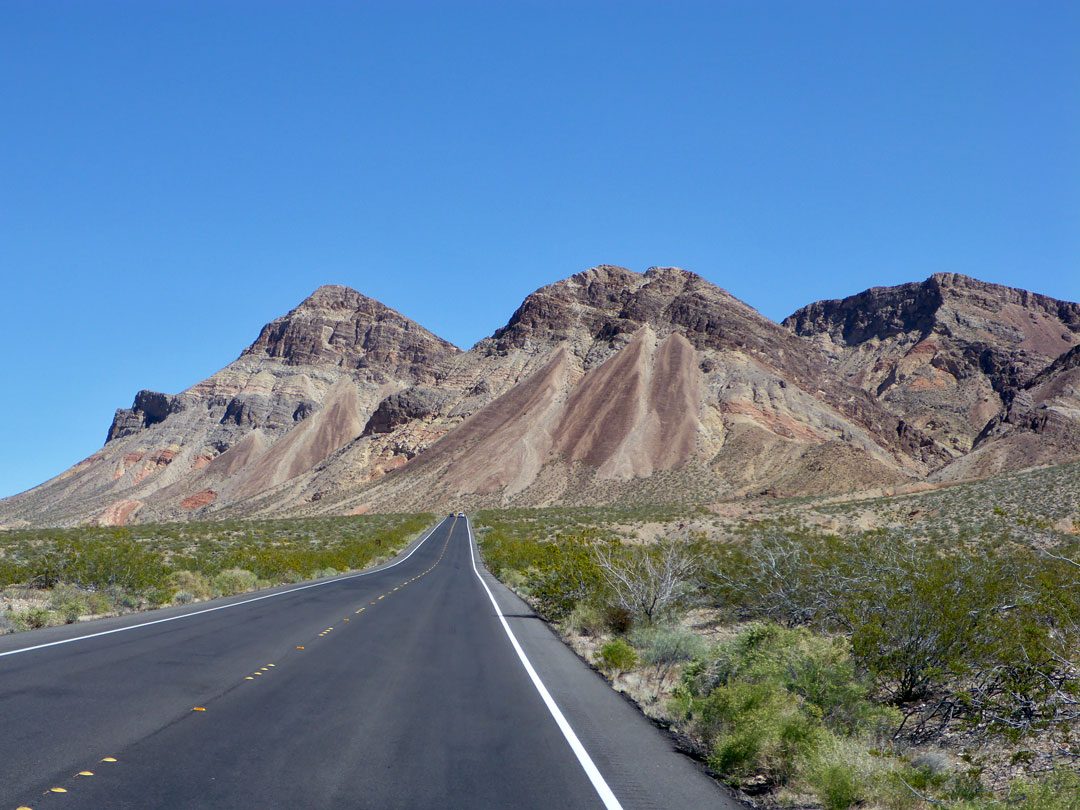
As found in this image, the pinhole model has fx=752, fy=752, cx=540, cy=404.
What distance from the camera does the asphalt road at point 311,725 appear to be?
5176mm

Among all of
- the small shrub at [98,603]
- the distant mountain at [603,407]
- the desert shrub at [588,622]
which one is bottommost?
the desert shrub at [588,622]

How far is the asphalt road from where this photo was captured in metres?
5.18

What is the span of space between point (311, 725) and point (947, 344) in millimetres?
133794

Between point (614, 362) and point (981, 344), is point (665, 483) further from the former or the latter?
point (981, 344)

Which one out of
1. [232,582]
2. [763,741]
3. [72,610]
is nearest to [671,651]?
[763,741]

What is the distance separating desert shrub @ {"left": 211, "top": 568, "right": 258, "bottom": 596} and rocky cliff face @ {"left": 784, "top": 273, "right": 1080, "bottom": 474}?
94.6 meters

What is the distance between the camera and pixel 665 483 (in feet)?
239

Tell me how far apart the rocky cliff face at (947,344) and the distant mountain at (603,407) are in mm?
432

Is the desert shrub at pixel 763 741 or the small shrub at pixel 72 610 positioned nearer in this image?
the desert shrub at pixel 763 741

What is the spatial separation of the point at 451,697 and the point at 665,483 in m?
65.6

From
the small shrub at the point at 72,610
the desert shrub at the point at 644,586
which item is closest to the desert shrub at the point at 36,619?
the small shrub at the point at 72,610

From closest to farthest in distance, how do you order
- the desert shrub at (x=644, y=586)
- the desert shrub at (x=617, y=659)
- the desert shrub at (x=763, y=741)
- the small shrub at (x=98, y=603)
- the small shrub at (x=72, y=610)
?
the desert shrub at (x=763, y=741) < the desert shrub at (x=617, y=659) < the small shrub at (x=72, y=610) < the small shrub at (x=98, y=603) < the desert shrub at (x=644, y=586)

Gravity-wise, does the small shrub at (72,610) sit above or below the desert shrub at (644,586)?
above

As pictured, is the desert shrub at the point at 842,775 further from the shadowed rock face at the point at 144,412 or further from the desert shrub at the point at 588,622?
the shadowed rock face at the point at 144,412
